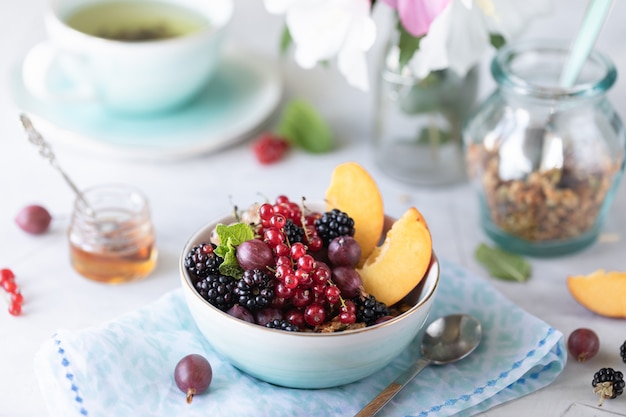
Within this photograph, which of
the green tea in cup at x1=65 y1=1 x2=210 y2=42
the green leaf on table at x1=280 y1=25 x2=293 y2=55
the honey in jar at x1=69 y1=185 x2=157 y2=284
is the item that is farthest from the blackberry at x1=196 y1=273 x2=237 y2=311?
the green tea in cup at x1=65 y1=1 x2=210 y2=42

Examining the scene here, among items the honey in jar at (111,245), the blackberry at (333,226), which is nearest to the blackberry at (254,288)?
the blackberry at (333,226)

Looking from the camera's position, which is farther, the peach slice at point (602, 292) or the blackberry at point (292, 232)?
the peach slice at point (602, 292)

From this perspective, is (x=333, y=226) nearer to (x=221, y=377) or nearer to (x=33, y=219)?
(x=221, y=377)

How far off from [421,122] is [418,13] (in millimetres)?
353

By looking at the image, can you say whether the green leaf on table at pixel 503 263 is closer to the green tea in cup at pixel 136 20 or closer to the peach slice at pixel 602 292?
the peach slice at pixel 602 292

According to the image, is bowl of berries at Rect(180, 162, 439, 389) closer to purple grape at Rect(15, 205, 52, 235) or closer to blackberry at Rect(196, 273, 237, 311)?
blackberry at Rect(196, 273, 237, 311)

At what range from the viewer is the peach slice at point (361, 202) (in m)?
1.03

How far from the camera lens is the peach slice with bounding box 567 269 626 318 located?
43.3 inches

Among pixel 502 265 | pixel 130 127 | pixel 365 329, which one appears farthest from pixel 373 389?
pixel 130 127

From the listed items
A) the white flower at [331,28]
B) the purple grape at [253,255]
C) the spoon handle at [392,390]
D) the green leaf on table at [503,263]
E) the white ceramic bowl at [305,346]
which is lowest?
the green leaf on table at [503,263]

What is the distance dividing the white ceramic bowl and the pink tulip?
33cm

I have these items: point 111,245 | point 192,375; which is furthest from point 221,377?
point 111,245

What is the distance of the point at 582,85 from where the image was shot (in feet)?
3.76

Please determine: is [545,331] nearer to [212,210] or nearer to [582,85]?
[582,85]
